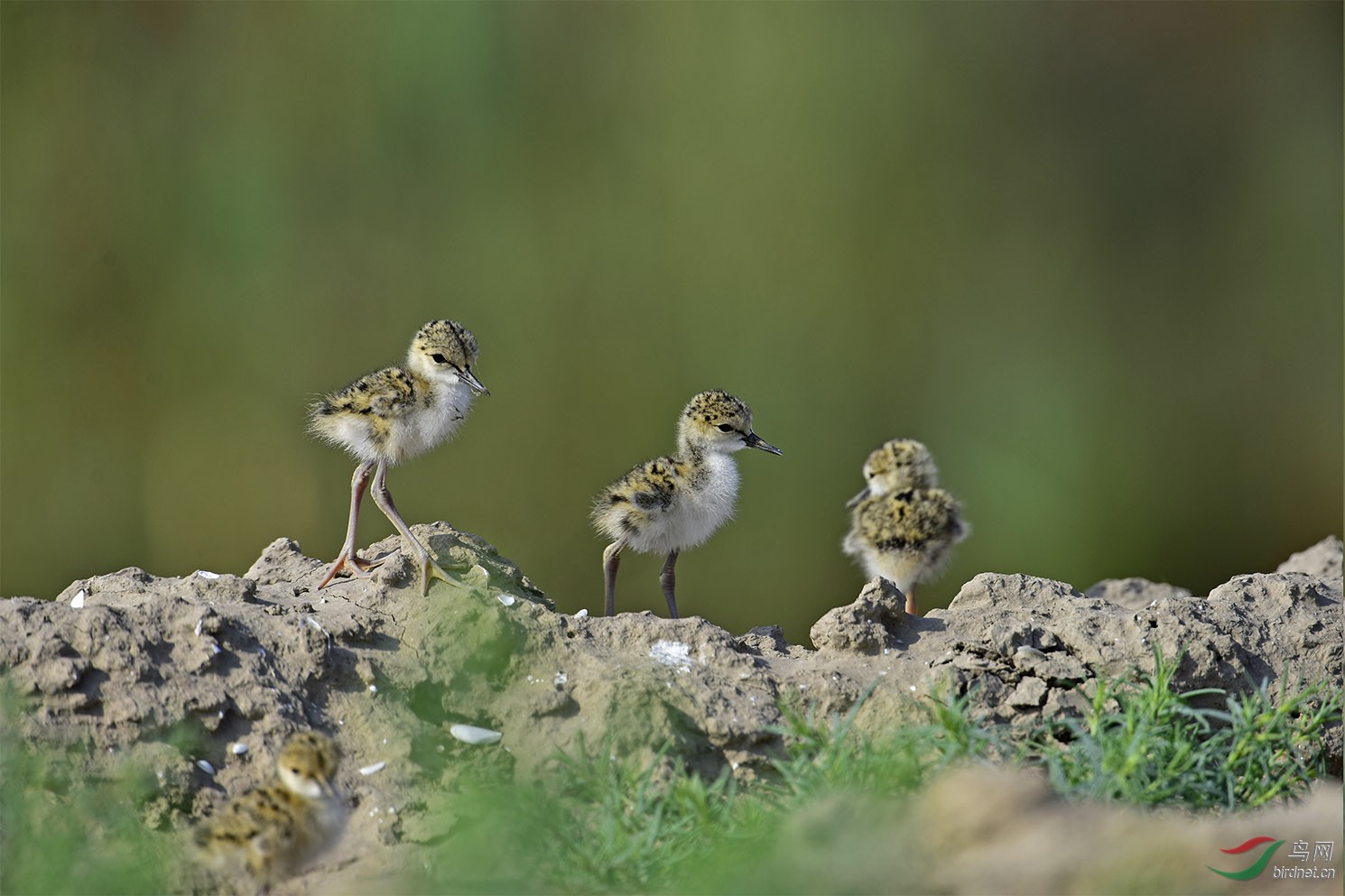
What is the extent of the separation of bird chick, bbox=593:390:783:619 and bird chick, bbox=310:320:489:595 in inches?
26.2

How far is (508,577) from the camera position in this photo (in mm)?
4996

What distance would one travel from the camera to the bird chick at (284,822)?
3.60m

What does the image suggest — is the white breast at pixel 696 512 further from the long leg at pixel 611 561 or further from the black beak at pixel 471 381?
the black beak at pixel 471 381

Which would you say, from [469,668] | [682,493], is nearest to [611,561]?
[682,493]

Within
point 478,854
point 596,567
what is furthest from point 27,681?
point 596,567

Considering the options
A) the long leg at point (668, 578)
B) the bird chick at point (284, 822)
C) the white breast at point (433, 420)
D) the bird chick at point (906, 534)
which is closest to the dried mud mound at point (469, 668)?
the bird chick at point (284, 822)

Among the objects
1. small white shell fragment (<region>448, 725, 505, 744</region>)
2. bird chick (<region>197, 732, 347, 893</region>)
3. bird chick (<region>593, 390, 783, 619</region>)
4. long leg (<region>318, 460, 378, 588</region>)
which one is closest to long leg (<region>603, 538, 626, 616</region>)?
bird chick (<region>593, 390, 783, 619</region>)

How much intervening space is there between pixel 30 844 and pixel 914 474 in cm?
431

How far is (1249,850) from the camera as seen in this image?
3.56m

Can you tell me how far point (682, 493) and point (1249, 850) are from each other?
2533 mm

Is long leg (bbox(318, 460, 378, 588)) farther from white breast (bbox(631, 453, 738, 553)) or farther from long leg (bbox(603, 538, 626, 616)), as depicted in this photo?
white breast (bbox(631, 453, 738, 553))

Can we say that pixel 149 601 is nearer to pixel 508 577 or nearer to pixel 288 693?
pixel 288 693

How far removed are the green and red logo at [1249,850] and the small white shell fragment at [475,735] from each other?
1884 millimetres

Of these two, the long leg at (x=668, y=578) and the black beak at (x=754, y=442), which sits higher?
the black beak at (x=754, y=442)
